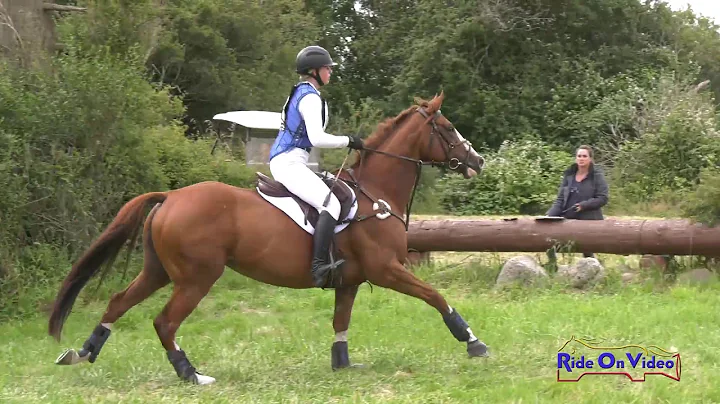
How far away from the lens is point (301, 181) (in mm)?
6336

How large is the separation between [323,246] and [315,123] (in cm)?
96

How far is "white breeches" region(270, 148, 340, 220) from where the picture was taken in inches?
249

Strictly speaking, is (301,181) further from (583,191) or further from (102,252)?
(583,191)

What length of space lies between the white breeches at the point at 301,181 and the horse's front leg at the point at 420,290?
613 millimetres

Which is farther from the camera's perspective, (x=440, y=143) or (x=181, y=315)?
(x=440, y=143)

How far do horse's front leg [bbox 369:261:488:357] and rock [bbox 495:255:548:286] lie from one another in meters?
3.71

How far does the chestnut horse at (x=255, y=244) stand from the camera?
621 cm

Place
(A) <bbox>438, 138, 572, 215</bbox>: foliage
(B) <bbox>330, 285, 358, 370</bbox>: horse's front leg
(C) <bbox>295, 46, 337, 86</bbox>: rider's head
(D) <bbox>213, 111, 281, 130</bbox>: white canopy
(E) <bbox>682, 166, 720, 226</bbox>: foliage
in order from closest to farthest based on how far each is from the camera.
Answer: (C) <bbox>295, 46, 337, 86</bbox>: rider's head
(B) <bbox>330, 285, 358, 370</bbox>: horse's front leg
(D) <bbox>213, 111, 281, 130</bbox>: white canopy
(E) <bbox>682, 166, 720, 226</bbox>: foliage
(A) <bbox>438, 138, 572, 215</bbox>: foliage

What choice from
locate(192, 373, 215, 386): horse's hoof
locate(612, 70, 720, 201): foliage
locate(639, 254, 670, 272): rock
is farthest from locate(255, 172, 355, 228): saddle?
locate(612, 70, 720, 201): foliage

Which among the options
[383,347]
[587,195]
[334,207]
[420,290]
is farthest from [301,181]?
[587,195]

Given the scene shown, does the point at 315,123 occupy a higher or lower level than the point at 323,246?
higher

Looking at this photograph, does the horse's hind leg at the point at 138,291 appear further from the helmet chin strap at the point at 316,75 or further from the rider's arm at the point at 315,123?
the helmet chin strap at the point at 316,75

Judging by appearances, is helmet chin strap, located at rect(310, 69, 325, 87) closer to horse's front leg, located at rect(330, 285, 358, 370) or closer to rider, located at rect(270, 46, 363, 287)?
rider, located at rect(270, 46, 363, 287)

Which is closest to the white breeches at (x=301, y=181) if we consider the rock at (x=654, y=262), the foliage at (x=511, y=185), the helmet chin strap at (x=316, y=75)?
the helmet chin strap at (x=316, y=75)
